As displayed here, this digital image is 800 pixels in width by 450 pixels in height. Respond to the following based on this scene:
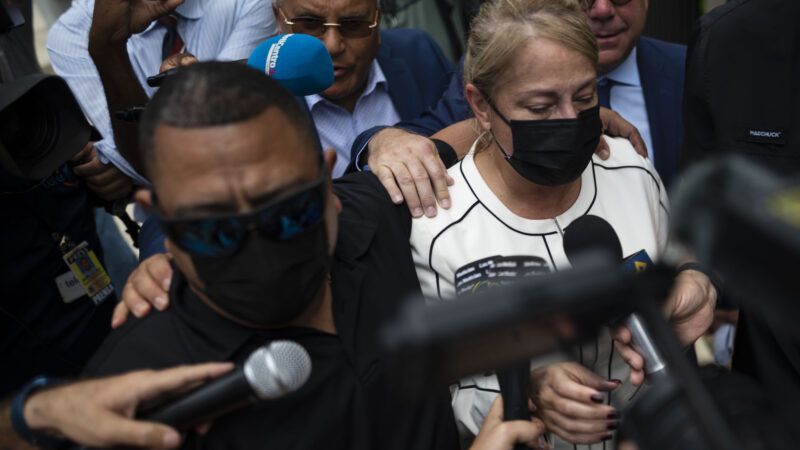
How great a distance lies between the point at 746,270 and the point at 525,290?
0.20 m

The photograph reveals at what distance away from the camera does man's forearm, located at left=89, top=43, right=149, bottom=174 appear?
247cm

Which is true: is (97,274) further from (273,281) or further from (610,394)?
(610,394)

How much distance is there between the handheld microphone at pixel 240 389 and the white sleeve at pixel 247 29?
73.8 inches

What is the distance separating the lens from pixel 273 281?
1427 mm

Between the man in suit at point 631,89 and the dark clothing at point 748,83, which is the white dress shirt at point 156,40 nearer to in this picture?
the man in suit at point 631,89

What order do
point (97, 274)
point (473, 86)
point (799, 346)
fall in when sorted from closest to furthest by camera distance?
point (799, 346), point (473, 86), point (97, 274)

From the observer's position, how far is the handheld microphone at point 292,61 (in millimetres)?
1999

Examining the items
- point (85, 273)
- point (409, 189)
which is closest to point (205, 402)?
point (409, 189)

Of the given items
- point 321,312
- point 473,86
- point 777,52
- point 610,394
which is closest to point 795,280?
point 321,312

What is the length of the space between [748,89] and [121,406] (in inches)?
74.3

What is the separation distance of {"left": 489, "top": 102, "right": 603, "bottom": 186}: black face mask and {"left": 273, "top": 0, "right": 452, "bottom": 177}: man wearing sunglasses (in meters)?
0.74

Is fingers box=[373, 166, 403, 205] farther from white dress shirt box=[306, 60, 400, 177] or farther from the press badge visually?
the press badge

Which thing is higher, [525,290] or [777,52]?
[525,290]

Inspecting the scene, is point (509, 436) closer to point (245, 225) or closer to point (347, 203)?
point (245, 225)
